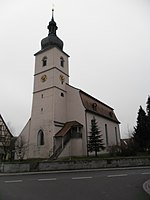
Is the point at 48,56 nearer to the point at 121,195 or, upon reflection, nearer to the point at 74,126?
the point at 74,126

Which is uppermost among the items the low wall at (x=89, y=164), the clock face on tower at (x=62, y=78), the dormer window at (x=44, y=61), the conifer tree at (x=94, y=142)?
the dormer window at (x=44, y=61)

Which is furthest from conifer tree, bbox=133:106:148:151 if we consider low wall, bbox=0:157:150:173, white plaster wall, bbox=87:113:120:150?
low wall, bbox=0:157:150:173

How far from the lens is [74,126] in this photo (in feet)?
99.4

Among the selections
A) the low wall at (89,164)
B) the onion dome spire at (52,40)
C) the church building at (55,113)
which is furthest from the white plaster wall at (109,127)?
the onion dome spire at (52,40)

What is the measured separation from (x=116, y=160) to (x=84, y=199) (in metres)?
14.1

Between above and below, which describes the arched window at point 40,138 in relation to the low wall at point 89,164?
above

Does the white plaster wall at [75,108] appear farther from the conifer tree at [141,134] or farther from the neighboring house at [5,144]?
the neighboring house at [5,144]

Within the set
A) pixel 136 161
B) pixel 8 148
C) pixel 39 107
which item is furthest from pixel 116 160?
pixel 8 148

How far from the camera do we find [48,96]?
107ft

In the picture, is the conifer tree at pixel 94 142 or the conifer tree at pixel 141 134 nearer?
the conifer tree at pixel 94 142

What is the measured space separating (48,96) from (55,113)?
3.47 meters

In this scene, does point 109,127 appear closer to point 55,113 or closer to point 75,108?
point 75,108

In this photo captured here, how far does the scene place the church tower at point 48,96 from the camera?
30.1 metres

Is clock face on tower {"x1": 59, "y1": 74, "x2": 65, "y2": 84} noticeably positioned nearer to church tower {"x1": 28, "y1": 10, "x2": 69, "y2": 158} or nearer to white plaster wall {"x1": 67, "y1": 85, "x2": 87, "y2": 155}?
church tower {"x1": 28, "y1": 10, "x2": 69, "y2": 158}
